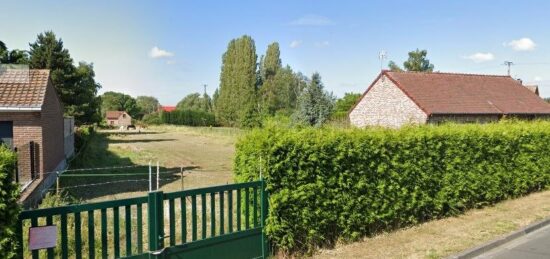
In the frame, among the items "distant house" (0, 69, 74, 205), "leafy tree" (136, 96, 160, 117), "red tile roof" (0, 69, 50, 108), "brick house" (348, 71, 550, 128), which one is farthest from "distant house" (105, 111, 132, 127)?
"distant house" (0, 69, 74, 205)

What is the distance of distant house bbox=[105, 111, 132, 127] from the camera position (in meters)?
98.1

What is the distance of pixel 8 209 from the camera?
394 cm

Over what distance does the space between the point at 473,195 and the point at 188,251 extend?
7.22m

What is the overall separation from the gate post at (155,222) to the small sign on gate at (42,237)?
101 cm

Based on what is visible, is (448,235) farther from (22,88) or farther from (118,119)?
(118,119)

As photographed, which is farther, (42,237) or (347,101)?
(347,101)

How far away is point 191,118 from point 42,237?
89.4 metres

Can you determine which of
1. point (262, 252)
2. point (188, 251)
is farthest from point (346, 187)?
A: point (188, 251)

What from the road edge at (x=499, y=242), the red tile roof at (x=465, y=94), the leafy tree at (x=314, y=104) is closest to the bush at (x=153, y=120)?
the leafy tree at (x=314, y=104)

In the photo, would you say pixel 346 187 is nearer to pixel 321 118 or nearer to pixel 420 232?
pixel 420 232

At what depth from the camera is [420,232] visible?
8.16m

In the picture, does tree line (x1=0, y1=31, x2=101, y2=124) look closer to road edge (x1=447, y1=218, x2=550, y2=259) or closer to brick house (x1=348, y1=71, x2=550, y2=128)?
brick house (x1=348, y1=71, x2=550, y2=128)

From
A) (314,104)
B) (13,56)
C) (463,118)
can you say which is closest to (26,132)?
(314,104)

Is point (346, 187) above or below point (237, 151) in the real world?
below
